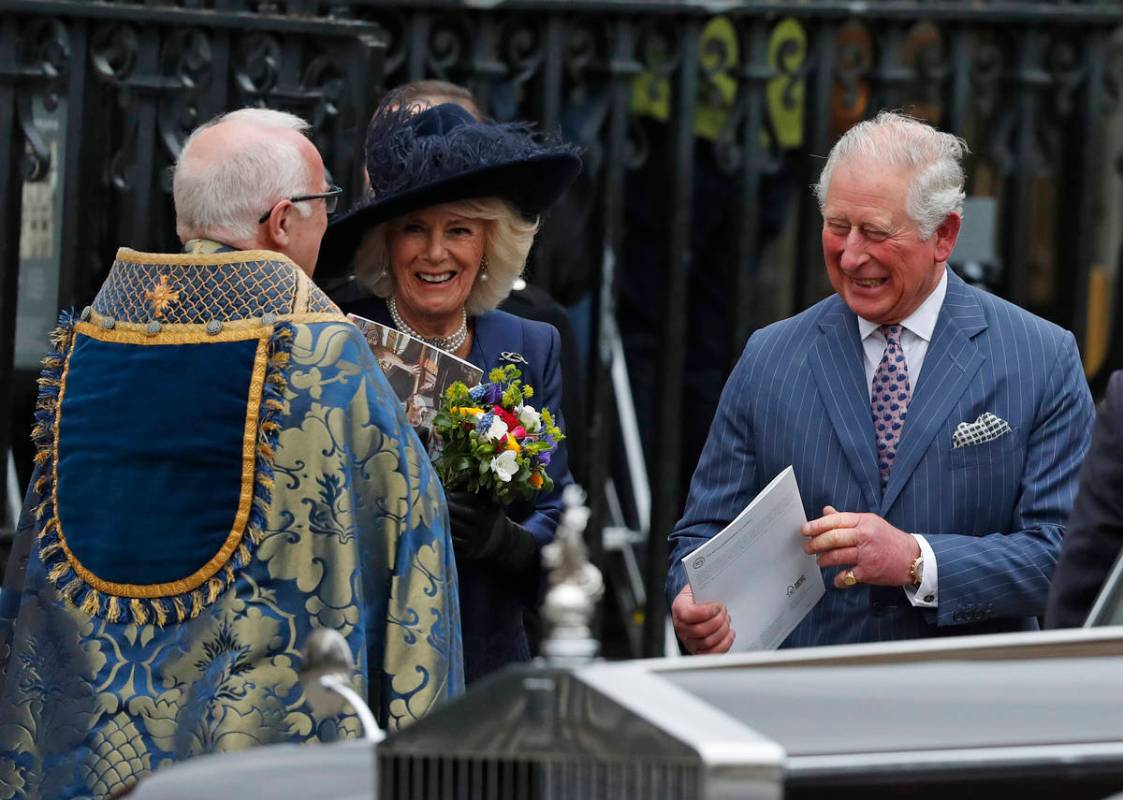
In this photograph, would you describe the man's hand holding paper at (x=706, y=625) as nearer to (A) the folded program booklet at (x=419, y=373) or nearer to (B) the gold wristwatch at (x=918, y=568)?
(B) the gold wristwatch at (x=918, y=568)

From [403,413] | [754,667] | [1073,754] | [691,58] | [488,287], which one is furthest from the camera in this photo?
[691,58]

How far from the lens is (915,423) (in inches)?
151

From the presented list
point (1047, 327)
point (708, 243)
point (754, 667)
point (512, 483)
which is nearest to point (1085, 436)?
point (1047, 327)

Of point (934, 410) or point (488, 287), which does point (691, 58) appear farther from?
point (934, 410)

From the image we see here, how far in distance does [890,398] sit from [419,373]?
0.94 m

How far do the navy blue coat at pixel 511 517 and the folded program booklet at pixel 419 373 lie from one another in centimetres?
28

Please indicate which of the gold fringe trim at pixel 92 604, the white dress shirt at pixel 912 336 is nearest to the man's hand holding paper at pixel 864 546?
the white dress shirt at pixel 912 336

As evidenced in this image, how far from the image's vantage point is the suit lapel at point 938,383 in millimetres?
3824

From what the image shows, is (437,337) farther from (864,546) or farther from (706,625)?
(864,546)

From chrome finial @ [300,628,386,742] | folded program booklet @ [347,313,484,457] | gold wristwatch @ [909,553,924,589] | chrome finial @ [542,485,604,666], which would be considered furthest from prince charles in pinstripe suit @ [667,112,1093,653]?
chrome finial @ [542,485,604,666]

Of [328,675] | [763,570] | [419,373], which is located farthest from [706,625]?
[328,675]

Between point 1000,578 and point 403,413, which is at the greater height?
point 403,413

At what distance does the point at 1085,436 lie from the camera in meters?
3.91

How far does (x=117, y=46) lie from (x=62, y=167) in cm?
34
